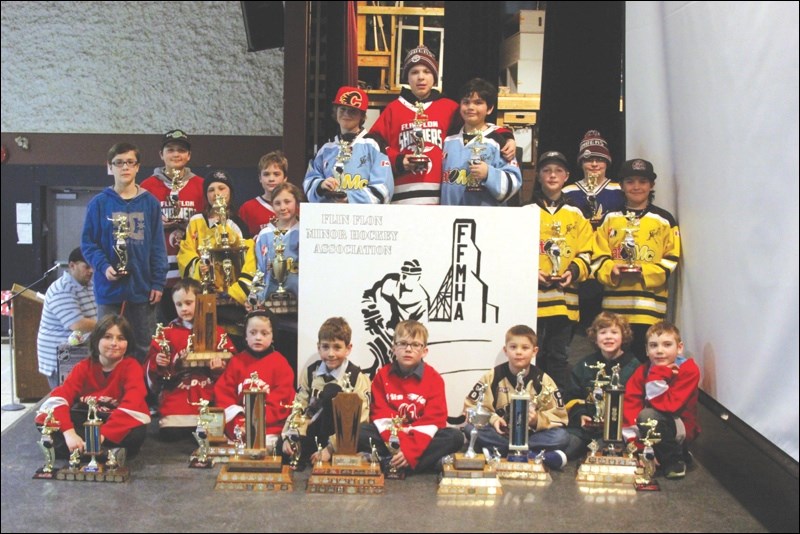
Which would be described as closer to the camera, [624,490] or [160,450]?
[624,490]

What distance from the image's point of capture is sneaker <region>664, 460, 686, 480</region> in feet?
12.1

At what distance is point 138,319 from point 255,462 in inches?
52.3

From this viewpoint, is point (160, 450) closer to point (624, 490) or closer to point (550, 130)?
point (624, 490)

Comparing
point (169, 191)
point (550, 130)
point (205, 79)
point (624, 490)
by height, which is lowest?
point (624, 490)

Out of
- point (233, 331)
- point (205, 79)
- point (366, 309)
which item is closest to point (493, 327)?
point (366, 309)

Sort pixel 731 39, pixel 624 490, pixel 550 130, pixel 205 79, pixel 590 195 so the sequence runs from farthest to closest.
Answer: pixel 205 79 < pixel 550 130 < pixel 590 195 < pixel 731 39 < pixel 624 490

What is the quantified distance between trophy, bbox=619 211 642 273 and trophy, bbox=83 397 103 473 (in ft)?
8.13

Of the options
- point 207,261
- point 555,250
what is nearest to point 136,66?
point 207,261

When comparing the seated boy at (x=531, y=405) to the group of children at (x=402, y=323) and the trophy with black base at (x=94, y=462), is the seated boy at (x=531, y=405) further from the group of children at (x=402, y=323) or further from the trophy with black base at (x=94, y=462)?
the trophy with black base at (x=94, y=462)

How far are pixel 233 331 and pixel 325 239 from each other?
2.39ft

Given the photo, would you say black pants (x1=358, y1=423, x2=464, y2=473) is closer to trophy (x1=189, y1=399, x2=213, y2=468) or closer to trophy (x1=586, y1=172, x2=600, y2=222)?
trophy (x1=189, y1=399, x2=213, y2=468)

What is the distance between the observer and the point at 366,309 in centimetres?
407

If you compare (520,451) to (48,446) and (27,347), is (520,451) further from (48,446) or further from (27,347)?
(27,347)

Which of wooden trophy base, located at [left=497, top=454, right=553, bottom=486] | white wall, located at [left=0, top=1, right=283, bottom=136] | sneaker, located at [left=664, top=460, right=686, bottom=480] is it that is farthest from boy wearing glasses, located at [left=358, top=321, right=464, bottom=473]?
white wall, located at [left=0, top=1, right=283, bottom=136]
